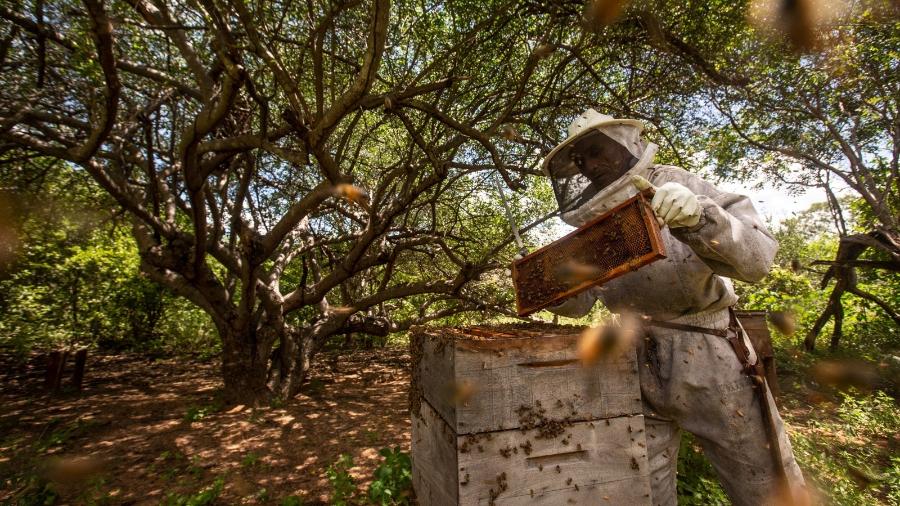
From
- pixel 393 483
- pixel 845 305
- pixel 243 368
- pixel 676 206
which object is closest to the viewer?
pixel 676 206

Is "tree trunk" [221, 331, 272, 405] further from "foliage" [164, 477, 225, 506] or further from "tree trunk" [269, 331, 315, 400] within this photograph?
"foliage" [164, 477, 225, 506]

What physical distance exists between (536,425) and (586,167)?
4.52 feet

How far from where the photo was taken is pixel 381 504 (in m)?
2.67

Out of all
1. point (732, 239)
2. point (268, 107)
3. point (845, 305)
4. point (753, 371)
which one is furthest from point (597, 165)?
point (845, 305)

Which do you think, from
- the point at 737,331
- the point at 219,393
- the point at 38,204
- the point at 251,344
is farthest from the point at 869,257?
the point at 38,204

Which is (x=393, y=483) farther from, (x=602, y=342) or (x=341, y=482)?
(x=602, y=342)

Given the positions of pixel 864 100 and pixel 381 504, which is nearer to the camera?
pixel 381 504

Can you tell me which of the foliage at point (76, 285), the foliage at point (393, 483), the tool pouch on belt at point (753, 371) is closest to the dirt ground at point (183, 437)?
the foliage at point (393, 483)

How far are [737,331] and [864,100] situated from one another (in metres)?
6.64

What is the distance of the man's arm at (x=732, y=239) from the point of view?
148cm

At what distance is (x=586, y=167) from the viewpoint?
2.11 meters

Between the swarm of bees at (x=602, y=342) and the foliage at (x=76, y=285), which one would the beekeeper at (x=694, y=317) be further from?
the foliage at (x=76, y=285)

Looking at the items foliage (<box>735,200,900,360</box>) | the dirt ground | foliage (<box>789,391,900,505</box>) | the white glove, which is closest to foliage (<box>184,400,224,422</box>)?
the dirt ground

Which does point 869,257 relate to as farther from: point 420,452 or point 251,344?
point 251,344
